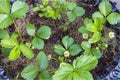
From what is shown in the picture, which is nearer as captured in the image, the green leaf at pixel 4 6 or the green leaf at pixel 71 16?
the green leaf at pixel 4 6

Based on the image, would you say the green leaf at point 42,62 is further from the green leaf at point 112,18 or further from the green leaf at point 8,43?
the green leaf at point 112,18

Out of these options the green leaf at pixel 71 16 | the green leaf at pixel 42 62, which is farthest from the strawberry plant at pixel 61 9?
the green leaf at pixel 42 62

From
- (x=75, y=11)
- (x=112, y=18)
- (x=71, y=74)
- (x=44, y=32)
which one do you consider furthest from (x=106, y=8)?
(x=71, y=74)

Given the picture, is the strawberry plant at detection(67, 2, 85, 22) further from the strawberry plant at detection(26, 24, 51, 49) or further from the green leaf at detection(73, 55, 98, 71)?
the green leaf at detection(73, 55, 98, 71)

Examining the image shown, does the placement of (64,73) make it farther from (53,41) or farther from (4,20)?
(53,41)

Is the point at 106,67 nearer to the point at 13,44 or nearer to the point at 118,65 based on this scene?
the point at 118,65

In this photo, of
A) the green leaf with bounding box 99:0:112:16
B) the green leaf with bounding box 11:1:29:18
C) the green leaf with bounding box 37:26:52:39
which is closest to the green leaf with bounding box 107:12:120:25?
the green leaf with bounding box 99:0:112:16
